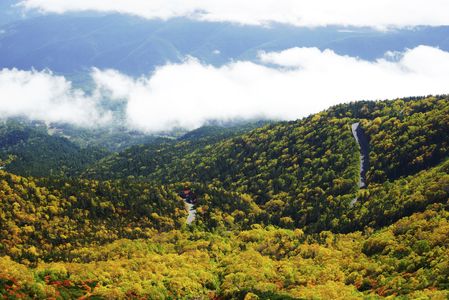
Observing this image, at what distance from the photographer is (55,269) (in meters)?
183

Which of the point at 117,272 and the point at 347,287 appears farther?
the point at 117,272

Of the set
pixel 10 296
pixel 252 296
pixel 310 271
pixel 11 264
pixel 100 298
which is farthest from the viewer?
pixel 310 271

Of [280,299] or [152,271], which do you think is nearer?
[280,299]

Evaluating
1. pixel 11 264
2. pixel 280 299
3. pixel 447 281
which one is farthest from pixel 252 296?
pixel 11 264

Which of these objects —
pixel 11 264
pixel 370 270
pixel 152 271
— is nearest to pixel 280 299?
pixel 370 270

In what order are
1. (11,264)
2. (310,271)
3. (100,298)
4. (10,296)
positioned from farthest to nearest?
(310,271), (11,264), (100,298), (10,296)

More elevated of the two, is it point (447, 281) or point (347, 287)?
point (447, 281)

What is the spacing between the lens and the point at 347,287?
174375 millimetres

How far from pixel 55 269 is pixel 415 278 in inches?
4952

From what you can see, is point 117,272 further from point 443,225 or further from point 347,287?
point 443,225

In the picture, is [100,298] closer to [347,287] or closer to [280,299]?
[280,299]

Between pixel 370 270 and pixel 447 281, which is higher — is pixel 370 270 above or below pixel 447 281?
below

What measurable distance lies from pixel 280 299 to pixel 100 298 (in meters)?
58.7

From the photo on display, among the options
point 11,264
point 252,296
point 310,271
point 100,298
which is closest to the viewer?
point 100,298
